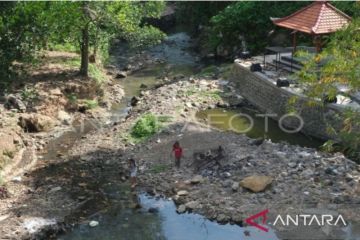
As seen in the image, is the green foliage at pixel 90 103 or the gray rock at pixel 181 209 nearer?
the gray rock at pixel 181 209

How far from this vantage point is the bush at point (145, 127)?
22766mm

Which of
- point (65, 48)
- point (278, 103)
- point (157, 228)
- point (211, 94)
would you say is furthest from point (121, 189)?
point (65, 48)

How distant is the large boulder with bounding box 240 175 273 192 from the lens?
1702 cm

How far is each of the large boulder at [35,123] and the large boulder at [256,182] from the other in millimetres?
10874

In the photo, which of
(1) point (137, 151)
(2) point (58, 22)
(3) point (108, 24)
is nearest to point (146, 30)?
(3) point (108, 24)

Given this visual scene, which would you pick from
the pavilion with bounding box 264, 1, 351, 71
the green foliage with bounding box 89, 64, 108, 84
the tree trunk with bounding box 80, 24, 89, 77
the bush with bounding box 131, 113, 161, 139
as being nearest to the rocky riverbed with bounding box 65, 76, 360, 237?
the bush with bounding box 131, 113, 161, 139

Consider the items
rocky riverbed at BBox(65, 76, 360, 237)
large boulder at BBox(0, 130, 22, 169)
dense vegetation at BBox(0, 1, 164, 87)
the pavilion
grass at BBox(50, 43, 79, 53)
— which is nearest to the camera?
rocky riverbed at BBox(65, 76, 360, 237)

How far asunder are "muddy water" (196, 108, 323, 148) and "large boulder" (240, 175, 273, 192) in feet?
18.8

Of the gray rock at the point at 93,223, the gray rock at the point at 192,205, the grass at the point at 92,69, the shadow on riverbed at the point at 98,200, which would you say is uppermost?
the grass at the point at 92,69

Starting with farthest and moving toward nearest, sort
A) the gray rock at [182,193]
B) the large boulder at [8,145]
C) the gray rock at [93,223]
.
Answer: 1. the large boulder at [8,145]
2. the gray rock at [182,193]
3. the gray rock at [93,223]

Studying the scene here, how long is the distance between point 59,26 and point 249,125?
35.6 ft

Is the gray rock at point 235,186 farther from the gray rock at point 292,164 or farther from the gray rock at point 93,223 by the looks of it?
the gray rock at point 93,223

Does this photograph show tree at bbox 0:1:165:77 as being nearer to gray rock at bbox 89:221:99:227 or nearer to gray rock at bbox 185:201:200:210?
gray rock at bbox 89:221:99:227

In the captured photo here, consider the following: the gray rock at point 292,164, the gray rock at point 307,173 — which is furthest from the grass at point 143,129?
the gray rock at point 307,173
